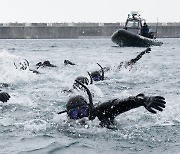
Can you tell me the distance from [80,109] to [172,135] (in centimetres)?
199

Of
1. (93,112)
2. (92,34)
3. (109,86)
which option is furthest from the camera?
(92,34)

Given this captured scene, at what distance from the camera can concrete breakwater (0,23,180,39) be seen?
355 ft

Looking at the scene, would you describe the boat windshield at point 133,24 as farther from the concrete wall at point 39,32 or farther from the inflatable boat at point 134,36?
the concrete wall at point 39,32

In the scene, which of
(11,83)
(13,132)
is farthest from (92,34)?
(13,132)

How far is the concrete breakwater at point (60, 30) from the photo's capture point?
10831 centimetres

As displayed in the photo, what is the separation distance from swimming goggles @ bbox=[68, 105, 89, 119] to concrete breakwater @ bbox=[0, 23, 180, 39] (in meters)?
98.6

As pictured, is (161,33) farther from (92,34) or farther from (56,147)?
(56,147)

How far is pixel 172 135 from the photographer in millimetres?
9523

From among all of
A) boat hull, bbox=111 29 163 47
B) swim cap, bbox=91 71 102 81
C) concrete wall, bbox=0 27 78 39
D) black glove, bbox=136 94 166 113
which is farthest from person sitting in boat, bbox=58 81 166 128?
concrete wall, bbox=0 27 78 39

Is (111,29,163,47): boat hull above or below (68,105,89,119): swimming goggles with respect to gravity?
below

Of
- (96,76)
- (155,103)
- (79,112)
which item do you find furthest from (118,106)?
(96,76)

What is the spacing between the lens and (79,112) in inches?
374

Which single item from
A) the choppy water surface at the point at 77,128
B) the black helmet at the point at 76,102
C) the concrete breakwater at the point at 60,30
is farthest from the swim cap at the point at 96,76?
the concrete breakwater at the point at 60,30

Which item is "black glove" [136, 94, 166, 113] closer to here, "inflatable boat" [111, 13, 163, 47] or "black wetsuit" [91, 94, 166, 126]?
"black wetsuit" [91, 94, 166, 126]
